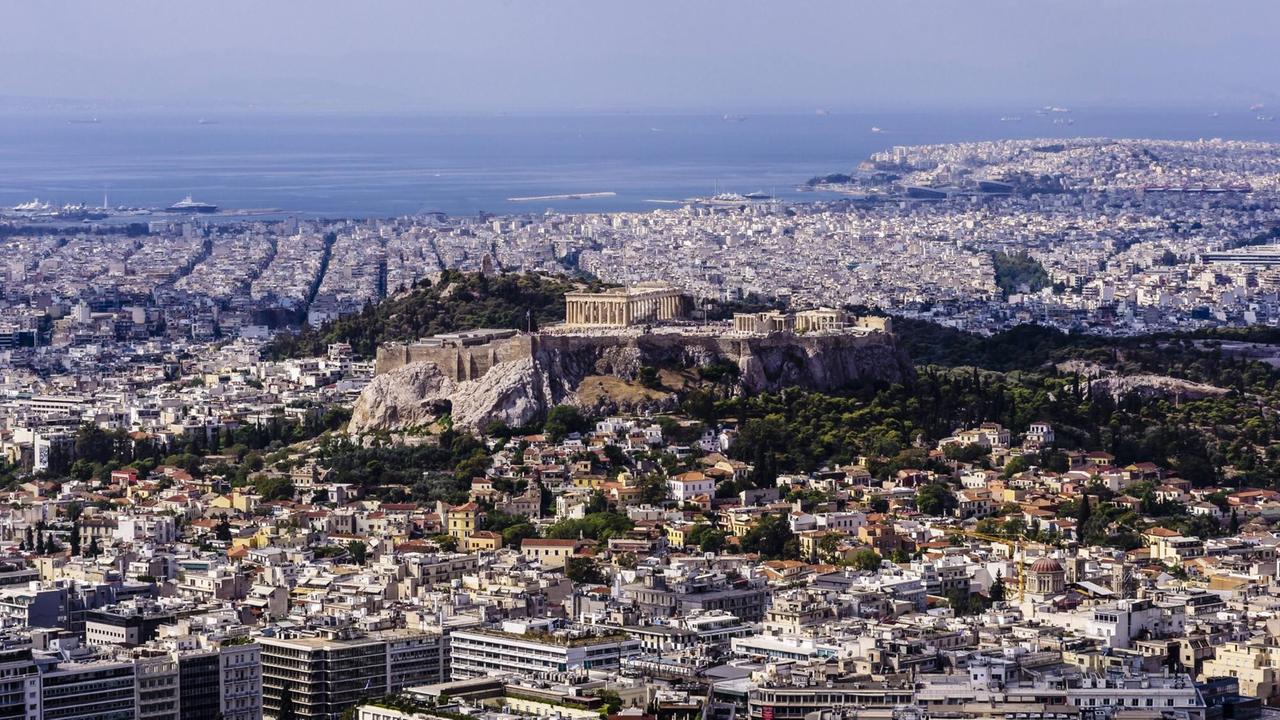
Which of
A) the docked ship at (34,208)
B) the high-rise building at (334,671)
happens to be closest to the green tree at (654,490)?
the high-rise building at (334,671)

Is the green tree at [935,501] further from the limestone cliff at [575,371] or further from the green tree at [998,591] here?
the limestone cliff at [575,371]

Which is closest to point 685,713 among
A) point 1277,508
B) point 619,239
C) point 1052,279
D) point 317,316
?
point 1277,508

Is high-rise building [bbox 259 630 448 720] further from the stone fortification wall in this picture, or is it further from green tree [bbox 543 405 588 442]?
the stone fortification wall

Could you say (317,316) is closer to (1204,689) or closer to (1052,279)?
(1052,279)

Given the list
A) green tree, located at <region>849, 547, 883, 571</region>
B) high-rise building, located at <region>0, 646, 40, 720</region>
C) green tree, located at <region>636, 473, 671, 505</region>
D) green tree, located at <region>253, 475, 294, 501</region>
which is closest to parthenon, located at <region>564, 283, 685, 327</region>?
green tree, located at <region>253, 475, 294, 501</region>

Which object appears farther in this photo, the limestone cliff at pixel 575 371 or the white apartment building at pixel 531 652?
the limestone cliff at pixel 575 371

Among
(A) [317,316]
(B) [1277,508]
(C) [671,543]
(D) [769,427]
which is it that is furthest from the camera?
(A) [317,316]
